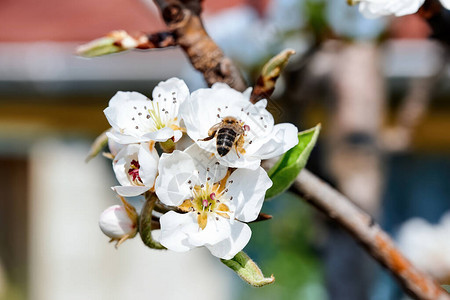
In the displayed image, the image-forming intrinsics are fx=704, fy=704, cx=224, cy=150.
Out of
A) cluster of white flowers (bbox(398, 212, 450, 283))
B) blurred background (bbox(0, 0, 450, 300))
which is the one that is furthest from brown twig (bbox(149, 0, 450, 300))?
blurred background (bbox(0, 0, 450, 300))

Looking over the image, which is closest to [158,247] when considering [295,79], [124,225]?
[124,225]

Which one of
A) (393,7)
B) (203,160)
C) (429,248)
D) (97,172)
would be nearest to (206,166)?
(203,160)

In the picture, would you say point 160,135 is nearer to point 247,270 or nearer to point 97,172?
point 247,270

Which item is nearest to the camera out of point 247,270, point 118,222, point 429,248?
point 247,270

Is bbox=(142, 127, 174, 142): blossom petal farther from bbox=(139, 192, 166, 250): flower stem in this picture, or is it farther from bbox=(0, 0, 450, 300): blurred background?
bbox=(0, 0, 450, 300): blurred background

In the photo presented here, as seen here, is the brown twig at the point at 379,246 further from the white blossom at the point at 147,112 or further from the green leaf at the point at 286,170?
the white blossom at the point at 147,112

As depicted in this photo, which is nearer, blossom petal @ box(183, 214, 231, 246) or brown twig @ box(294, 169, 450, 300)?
blossom petal @ box(183, 214, 231, 246)
